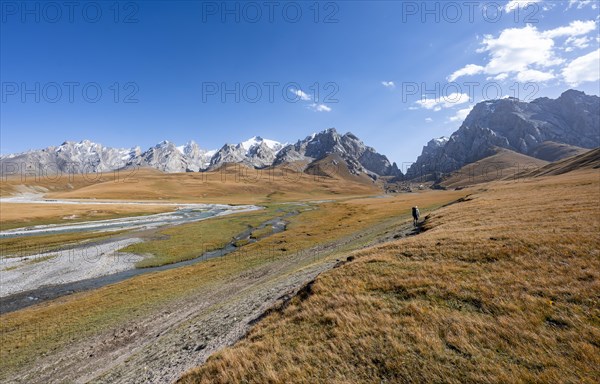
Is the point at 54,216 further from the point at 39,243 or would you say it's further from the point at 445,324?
the point at 445,324

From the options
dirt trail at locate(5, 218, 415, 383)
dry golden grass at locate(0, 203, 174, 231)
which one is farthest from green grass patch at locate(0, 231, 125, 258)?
dirt trail at locate(5, 218, 415, 383)

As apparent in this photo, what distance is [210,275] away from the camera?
40219 mm

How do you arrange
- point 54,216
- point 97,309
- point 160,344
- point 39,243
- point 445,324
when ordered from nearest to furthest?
point 445,324, point 160,344, point 97,309, point 39,243, point 54,216

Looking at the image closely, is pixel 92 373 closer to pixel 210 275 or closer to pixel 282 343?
pixel 282 343

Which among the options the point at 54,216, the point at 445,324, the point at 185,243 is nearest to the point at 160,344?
the point at 445,324

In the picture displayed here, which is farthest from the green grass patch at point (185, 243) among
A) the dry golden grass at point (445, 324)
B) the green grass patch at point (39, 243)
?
the dry golden grass at point (445, 324)

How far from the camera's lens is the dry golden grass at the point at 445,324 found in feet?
32.9

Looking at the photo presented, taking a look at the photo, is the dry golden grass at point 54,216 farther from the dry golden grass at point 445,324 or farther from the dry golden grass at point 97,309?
the dry golden grass at point 445,324

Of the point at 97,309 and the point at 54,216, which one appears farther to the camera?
the point at 54,216

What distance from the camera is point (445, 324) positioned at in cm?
1230

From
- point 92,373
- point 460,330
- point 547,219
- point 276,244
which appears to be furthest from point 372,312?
point 276,244

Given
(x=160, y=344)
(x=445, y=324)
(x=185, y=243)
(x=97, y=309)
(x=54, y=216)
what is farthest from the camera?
(x=54, y=216)

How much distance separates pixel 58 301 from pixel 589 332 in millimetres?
49880

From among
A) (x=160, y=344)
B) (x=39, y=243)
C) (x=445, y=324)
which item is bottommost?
(x=39, y=243)
